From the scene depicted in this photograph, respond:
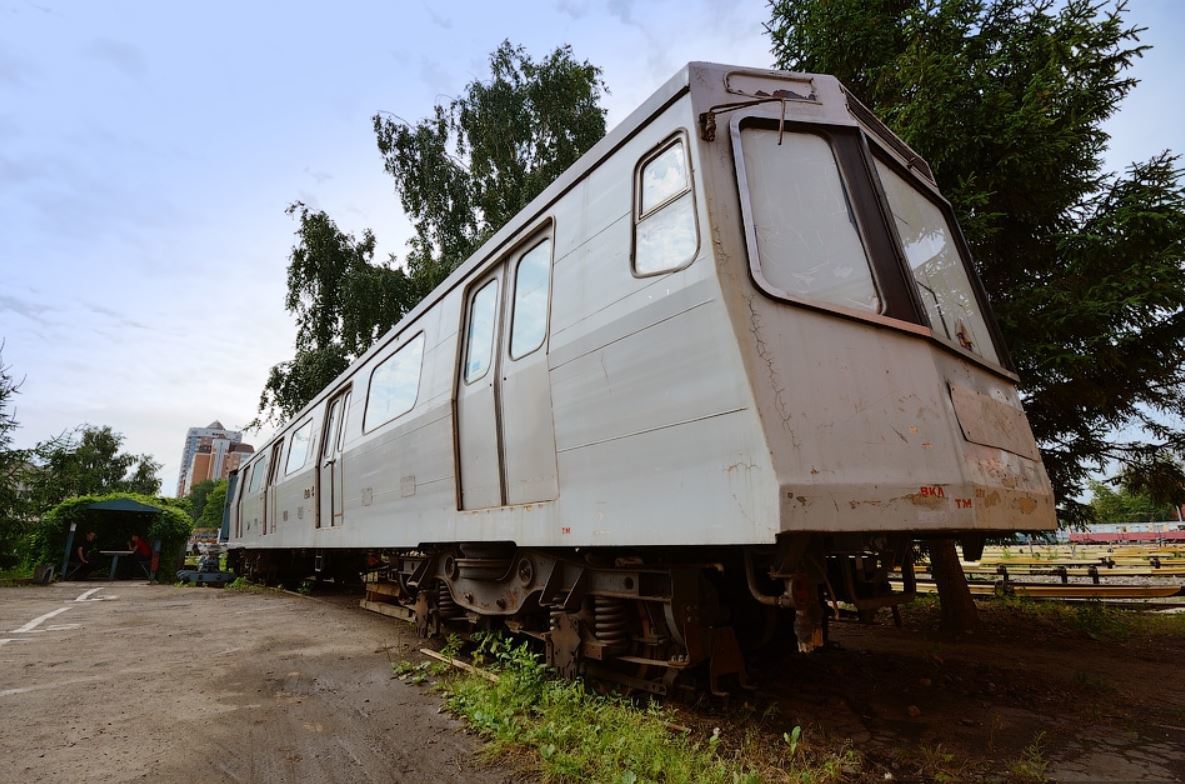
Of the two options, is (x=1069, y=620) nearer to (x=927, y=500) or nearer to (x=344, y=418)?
(x=927, y=500)

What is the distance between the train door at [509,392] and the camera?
3922 millimetres

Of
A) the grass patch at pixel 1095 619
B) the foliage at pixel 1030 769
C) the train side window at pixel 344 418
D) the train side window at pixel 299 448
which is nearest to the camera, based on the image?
the foliage at pixel 1030 769

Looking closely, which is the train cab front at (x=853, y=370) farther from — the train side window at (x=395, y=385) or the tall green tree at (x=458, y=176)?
the tall green tree at (x=458, y=176)

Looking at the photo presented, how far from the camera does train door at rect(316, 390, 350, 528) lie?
25.4ft

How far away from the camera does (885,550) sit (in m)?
3.19

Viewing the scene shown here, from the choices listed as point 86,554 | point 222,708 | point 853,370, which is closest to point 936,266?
point 853,370

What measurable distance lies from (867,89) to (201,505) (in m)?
128

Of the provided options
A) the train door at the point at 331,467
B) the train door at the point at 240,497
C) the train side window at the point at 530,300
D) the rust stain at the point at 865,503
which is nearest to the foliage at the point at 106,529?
the train door at the point at 240,497

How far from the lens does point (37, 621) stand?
830 centimetres

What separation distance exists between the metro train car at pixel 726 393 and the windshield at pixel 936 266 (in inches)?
1.1

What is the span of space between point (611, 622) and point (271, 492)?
1018 centimetres

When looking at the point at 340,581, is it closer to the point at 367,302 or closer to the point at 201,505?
the point at 367,302

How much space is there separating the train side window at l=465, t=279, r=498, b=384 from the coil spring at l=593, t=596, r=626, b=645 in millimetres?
1972

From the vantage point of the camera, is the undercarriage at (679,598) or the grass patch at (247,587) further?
the grass patch at (247,587)
